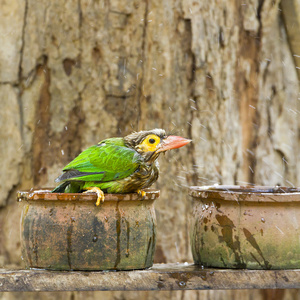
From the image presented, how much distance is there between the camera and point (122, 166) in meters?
2.96

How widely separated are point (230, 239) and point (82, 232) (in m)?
0.75

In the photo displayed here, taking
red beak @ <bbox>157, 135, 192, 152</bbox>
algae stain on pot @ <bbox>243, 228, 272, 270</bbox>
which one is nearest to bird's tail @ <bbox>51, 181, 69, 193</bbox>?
red beak @ <bbox>157, 135, 192, 152</bbox>

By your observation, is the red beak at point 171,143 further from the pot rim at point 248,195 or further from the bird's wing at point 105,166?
the pot rim at point 248,195

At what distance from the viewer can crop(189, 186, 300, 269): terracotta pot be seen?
9.56 feet

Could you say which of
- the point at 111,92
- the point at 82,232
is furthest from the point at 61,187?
the point at 111,92

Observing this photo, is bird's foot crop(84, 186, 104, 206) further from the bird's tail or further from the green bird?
the bird's tail

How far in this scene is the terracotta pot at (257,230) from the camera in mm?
2914

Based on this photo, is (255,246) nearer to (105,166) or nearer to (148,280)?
(148,280)

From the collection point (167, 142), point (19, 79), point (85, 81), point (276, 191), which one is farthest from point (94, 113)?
point (276, 191)

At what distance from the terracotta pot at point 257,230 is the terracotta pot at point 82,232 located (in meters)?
0.44

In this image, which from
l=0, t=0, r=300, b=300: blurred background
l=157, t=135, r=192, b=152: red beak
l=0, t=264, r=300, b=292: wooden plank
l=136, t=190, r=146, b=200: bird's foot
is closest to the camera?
l=0, t=264, r=300, b=292: wooden plank

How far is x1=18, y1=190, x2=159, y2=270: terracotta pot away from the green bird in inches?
5.3

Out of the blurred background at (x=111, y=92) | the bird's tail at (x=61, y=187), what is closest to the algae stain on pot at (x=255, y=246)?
the bird's tail at (x=61, y=187)

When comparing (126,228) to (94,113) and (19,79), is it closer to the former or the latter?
(94,113)
